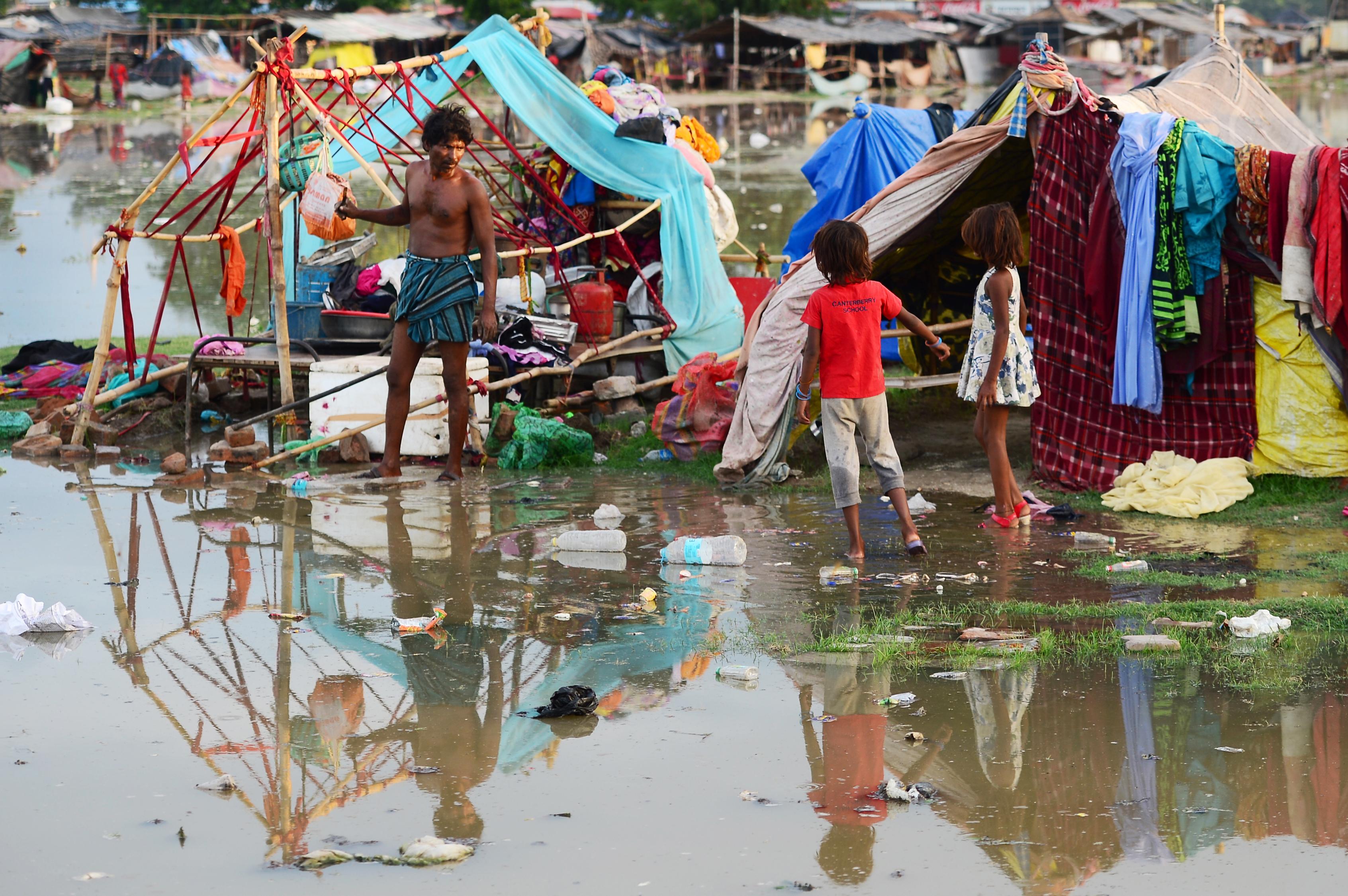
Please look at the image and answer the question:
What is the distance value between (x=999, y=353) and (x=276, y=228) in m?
3.82

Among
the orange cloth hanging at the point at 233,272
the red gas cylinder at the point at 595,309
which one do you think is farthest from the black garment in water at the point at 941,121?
the orange cloth hanging at the point at 233,272

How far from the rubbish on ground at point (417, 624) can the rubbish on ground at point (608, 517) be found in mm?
1534

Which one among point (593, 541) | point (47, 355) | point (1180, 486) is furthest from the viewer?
point (47, 355)

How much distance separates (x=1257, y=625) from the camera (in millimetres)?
4613

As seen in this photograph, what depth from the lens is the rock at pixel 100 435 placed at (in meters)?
7.83

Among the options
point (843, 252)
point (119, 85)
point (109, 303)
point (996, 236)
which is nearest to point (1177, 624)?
point (843, 252)

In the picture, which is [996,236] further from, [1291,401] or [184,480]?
[184,480]

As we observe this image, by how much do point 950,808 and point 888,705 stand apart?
→ 68cm

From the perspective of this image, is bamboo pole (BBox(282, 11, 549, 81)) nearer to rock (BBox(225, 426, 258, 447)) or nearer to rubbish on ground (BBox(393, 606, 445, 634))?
rock (BBox(225, 426, 258, 447))

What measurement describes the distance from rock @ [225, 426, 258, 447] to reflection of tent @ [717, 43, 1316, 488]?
8.37ft

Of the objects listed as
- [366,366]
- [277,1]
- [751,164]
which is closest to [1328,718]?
[366,366]

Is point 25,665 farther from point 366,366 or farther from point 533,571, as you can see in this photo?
point 366,366

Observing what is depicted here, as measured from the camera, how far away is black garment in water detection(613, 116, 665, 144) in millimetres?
9172

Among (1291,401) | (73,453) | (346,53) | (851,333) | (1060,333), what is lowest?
(73,453)
